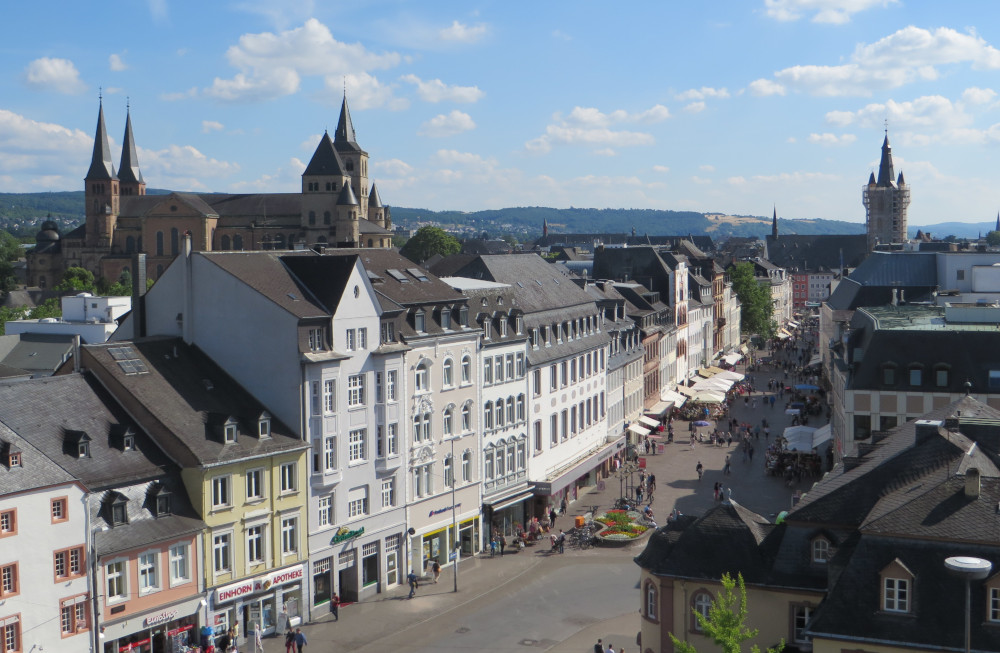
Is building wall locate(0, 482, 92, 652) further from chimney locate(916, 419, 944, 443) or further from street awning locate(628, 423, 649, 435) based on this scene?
street awning locate(628, 423, 649, 435)

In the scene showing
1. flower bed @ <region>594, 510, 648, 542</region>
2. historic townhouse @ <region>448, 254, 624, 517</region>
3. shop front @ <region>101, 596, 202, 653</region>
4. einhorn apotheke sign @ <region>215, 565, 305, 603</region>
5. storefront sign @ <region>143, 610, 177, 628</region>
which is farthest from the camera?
historic townhouse @ <region>448, 254, 624, 517</region>

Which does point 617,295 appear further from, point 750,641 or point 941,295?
point 750,641

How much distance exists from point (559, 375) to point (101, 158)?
140 m

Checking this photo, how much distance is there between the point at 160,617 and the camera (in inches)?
1510

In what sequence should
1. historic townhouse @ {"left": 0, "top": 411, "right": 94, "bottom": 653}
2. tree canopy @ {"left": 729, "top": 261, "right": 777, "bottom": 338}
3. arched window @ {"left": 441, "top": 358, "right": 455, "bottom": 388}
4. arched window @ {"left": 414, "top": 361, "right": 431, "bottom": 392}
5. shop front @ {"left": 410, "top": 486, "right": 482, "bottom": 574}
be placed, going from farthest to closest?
tree canopy @ {"left": 729, "top": 261, "right": 777, "bottom": 338} → arched window @ {"left": 441, "top": 358, "right": 455, "bottom": 388} → shop front @ {"left": 410, "top": 486, "right": 482, "bottom": 574} → arched window @ {"left": 414, "top": 361, "right": 431, "bottom": 392} → historic townhouse @ {"left": 0, "top": 411, "right": 94, "bottom": 653}

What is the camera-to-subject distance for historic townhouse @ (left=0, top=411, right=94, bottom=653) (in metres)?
Result: 34.4

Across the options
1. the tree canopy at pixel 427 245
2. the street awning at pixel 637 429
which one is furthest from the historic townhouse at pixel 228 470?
the tree canopy at pixel 427 245

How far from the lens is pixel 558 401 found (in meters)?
64.5

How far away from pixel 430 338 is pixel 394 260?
6587 mm

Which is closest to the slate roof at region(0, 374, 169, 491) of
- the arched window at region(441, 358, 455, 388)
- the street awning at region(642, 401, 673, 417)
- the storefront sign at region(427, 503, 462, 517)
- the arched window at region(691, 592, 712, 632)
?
the storefront sign at region(427, 503, 462, 517)

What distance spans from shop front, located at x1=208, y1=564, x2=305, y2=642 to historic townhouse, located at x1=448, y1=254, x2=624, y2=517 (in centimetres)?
1875

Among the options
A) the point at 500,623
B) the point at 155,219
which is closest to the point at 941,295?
the point at 500,623

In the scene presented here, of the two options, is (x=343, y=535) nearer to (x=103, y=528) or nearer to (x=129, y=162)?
(x=103, y=528)

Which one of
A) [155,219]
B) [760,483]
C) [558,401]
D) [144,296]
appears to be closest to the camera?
[144,296]
